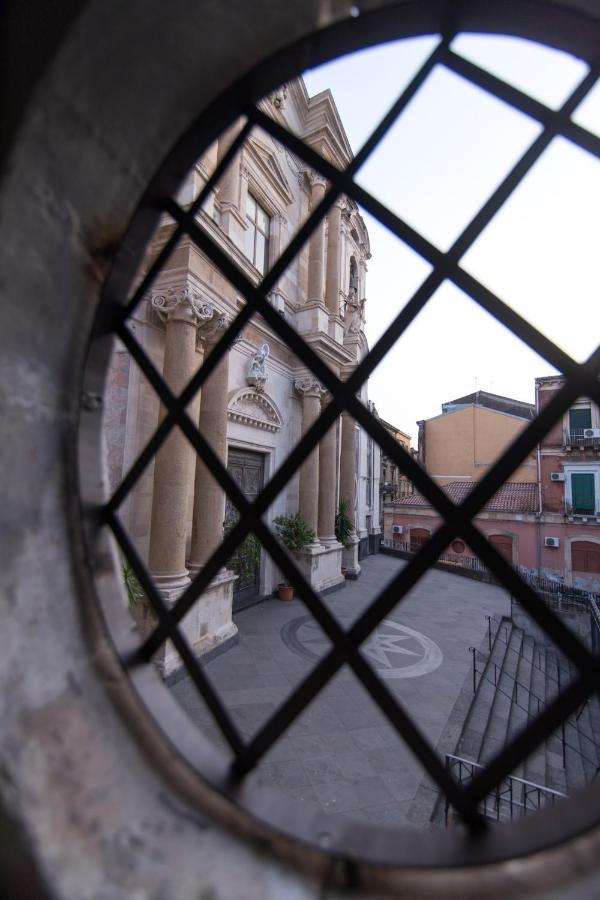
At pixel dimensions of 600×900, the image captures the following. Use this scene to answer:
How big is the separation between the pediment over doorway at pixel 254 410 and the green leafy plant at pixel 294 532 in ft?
7.80

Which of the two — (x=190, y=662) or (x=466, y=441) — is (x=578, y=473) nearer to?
(x=466, y=441)

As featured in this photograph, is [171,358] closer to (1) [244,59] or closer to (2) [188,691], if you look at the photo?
(2) [188,691]

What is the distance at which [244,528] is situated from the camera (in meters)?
1.15

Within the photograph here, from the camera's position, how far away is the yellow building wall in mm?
24828

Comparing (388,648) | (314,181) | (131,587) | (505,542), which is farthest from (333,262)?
(505,542)

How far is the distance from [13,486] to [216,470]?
1.70 ft

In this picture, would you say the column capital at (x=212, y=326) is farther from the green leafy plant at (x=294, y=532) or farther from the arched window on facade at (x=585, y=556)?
the arched window on facade at (x=585, y=556)

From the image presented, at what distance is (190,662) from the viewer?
1174 mm

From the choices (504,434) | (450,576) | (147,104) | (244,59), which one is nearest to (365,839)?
(147,104)

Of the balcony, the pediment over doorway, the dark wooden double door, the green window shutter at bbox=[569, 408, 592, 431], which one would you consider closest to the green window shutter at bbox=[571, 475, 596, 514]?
the balcony

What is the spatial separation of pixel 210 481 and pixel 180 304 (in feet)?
9.45

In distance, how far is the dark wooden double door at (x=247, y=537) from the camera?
762 centimetres

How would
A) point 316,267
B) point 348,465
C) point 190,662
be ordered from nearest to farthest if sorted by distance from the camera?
point 190,662 < point 316,267 < point 348,465

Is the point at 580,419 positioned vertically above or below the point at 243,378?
above
